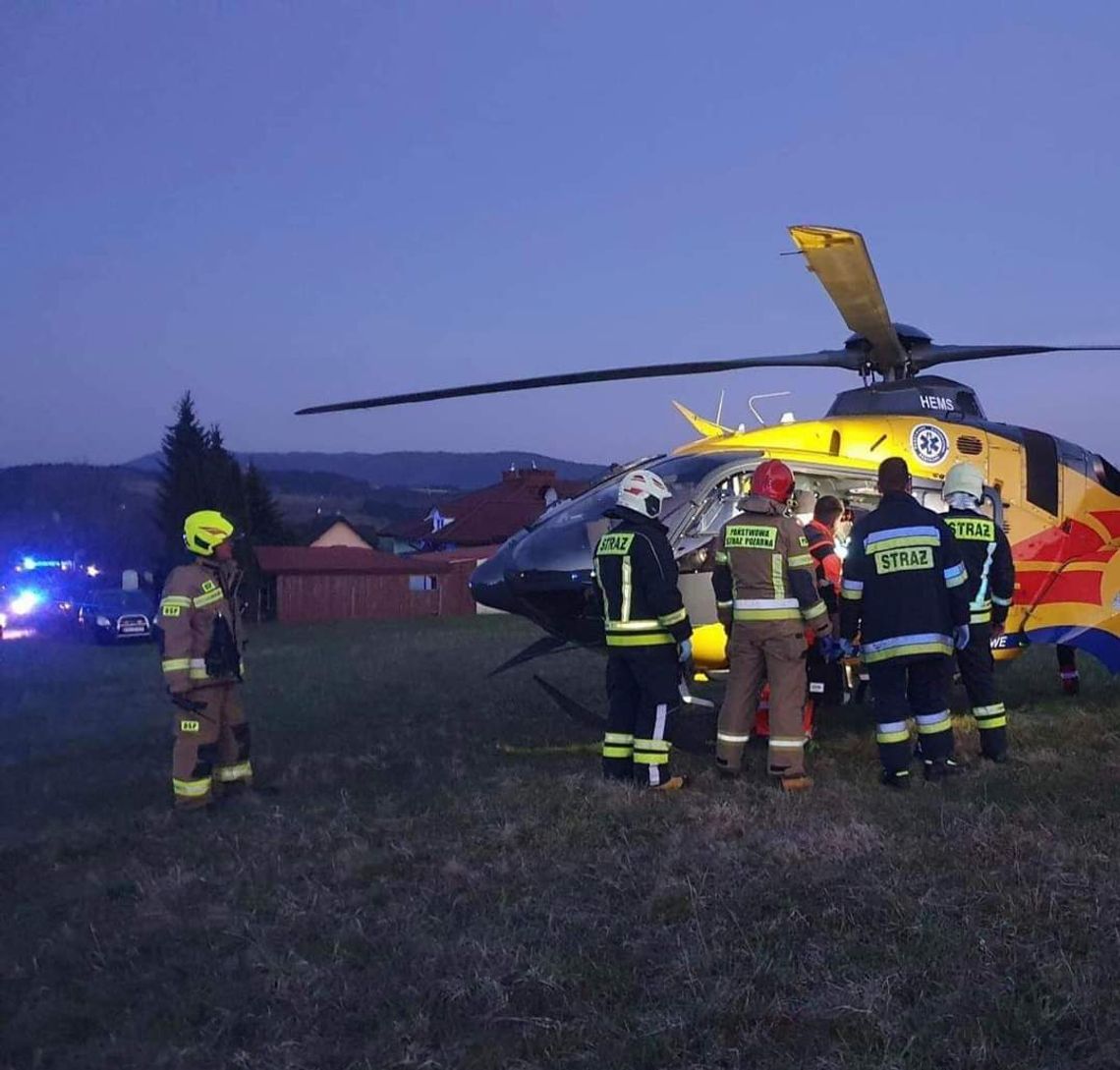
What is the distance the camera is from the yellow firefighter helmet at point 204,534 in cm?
734

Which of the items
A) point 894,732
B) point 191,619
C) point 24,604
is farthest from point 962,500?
point 24,604

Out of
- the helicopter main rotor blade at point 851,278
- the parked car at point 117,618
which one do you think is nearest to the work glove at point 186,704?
the helicopter main rotor blade at point 851,278

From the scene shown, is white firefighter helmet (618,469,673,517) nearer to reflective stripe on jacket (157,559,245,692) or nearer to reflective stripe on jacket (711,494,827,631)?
reflective stripe on jacket (711,494,827,631)

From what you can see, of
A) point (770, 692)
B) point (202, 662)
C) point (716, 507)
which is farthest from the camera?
point (716, 507)

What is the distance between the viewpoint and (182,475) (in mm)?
39188

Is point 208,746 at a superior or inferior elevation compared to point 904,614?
inferior

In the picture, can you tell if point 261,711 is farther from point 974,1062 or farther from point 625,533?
point 974,1062

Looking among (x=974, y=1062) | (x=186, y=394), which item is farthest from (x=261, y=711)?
(x=186, y=394)

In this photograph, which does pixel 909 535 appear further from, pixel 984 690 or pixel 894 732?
pixel 984 690

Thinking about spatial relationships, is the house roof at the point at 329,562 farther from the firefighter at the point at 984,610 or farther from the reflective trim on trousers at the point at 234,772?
the firefighter at the point at 984,610

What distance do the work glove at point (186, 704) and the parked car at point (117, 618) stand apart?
64.6ft

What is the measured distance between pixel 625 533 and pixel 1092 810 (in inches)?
115

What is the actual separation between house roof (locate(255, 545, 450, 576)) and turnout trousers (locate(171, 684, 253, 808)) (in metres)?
28.4

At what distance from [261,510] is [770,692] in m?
37.0
